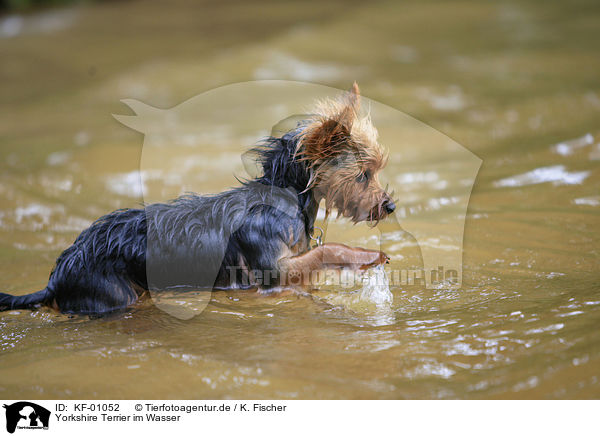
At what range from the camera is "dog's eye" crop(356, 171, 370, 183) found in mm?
3984

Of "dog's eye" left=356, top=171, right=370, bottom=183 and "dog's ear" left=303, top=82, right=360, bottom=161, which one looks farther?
"dog's eye" left=356, top=171, right=370, bottom=183

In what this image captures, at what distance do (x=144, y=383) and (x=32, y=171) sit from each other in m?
4.56

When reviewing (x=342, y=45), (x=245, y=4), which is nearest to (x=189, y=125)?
(x=342, y=45)

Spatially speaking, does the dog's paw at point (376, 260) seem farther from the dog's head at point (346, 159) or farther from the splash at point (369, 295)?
the dog's head at point (346, 159)

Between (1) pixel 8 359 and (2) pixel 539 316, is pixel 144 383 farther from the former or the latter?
(2) pixel 539 316

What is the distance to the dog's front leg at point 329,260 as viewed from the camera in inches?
147

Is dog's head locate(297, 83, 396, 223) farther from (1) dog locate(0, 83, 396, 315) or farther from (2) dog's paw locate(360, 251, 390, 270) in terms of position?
(2) dog's paw locate(360, 251, 390, 270)

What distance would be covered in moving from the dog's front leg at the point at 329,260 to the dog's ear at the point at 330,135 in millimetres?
606
